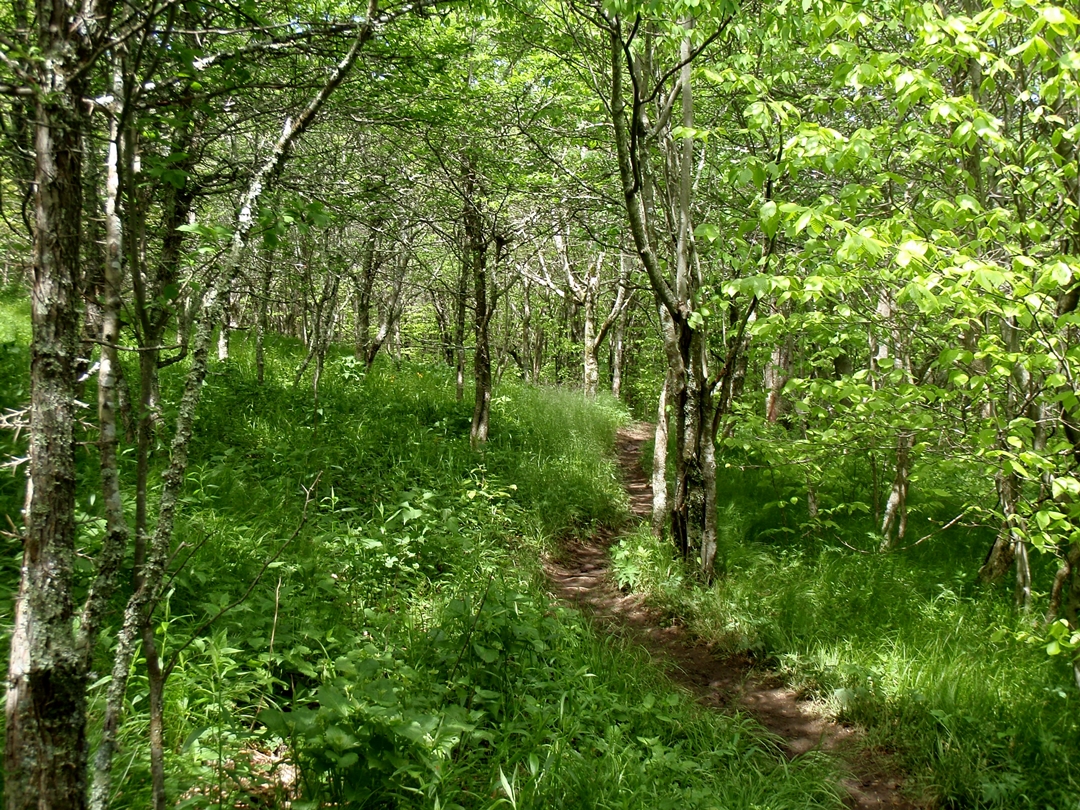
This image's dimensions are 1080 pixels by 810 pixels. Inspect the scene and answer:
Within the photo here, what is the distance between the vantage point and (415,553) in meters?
4.89

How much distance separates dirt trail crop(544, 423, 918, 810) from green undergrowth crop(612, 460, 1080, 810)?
121 mm

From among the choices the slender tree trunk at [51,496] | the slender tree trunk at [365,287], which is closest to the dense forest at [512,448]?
the slender tree trunk at [51,496]

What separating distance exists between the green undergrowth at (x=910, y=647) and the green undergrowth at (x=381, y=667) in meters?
0.77

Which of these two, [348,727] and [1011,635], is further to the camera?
[1011,635]

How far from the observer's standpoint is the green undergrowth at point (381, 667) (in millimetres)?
2570

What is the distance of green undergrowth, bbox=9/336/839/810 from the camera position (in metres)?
2.57

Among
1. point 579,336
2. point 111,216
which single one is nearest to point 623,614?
point 111,216

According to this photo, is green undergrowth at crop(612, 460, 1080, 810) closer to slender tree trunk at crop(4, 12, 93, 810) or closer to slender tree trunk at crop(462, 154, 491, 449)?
slender tree trunk at crop(462, 154, 491, 449)

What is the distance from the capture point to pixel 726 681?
15.1 feet

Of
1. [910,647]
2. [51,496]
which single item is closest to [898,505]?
[910,647]

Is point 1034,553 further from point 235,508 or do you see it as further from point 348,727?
point 235,508

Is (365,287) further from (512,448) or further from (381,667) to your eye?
(381,667)

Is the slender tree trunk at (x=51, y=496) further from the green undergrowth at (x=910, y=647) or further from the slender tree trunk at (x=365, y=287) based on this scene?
the slender tree trunk at (x=365, y=287)

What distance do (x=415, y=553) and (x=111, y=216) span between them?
3.49 m
